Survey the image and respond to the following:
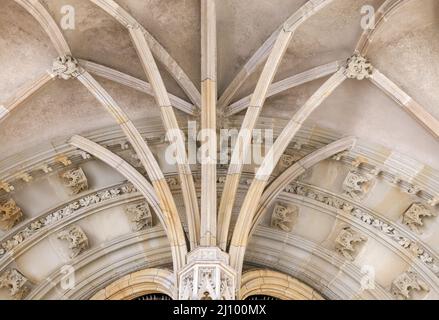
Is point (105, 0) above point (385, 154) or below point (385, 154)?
above

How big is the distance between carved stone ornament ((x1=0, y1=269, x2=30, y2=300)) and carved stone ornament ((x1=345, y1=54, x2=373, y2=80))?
5.99 meters

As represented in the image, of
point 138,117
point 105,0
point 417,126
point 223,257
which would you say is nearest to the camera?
point 223,257

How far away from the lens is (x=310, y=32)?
401 inches

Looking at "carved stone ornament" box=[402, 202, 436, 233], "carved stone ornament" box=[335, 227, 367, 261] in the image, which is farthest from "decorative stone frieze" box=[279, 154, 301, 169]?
"carved stone ornament" box=[402, 202, 436, 233]

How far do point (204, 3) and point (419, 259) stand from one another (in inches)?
202

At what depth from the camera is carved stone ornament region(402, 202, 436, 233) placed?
10.0 m

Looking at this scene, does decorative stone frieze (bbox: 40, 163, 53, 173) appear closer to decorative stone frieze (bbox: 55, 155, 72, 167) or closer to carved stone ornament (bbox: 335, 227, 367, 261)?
decorative stone frieze (bbox: 55, 155, 72, 167)

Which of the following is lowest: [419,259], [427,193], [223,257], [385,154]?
[223,257]

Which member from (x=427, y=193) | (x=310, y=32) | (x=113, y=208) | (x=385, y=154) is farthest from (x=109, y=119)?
(x=427, y=193)

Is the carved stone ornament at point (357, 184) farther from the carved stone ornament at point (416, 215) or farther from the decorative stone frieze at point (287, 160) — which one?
the decorative stone frieze at point (287, 160)

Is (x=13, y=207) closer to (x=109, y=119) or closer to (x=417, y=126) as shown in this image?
(x=109, y=119)

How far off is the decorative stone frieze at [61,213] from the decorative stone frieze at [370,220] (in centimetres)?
280

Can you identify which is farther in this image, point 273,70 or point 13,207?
point 13,207

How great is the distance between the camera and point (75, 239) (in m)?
10.2
